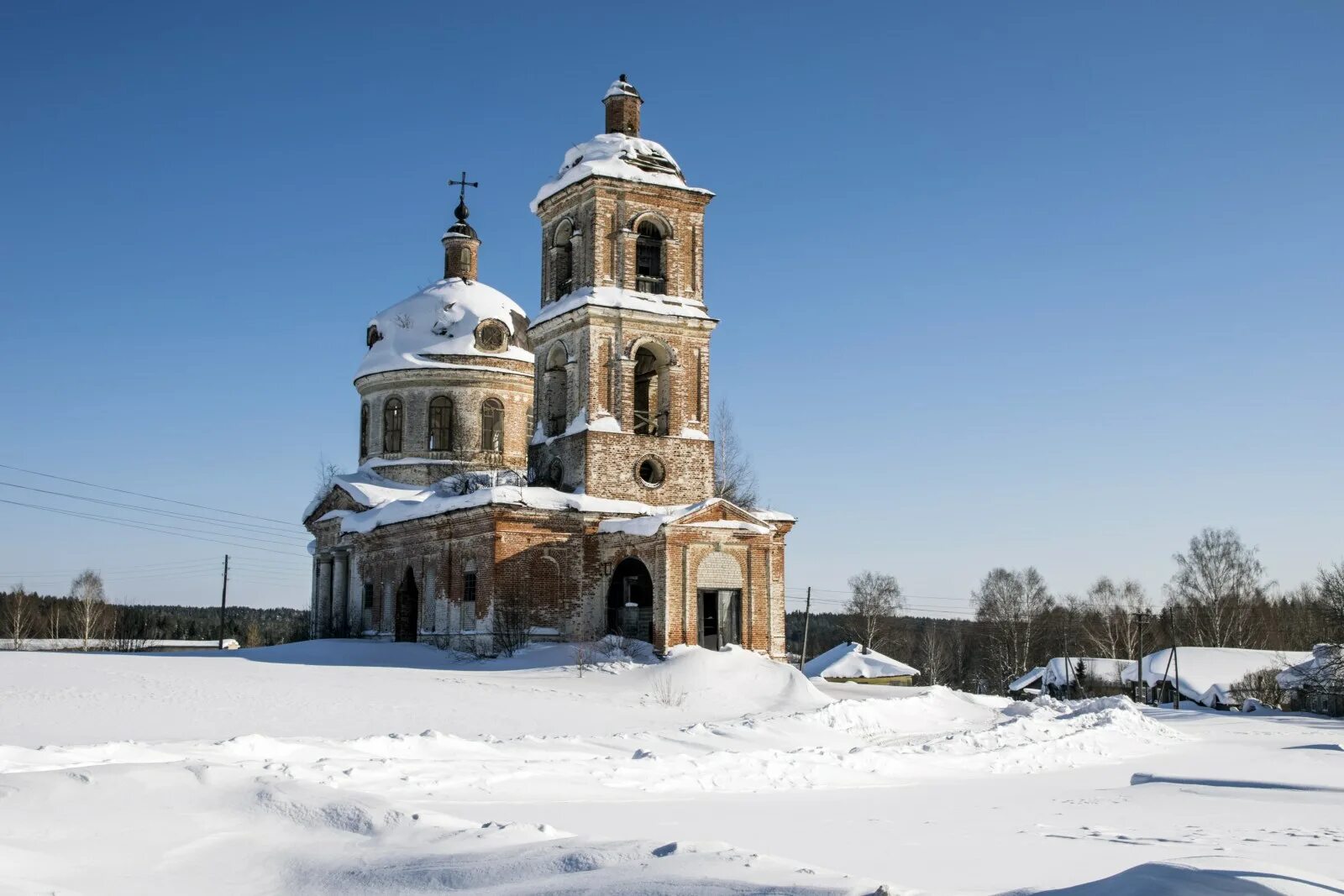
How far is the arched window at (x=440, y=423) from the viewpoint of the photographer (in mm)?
34375

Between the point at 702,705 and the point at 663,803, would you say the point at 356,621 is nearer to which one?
the point at 702,705

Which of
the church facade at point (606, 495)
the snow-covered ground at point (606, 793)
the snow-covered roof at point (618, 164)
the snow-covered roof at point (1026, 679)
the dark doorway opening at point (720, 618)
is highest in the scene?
the snow-covered roof at point (618, 164)

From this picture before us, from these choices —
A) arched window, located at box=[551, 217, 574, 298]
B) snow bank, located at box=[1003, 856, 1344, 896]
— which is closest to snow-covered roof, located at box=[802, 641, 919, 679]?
arched window, located at box=[551, 217, 574, 298]

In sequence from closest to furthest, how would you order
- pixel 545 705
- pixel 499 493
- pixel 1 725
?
pixel 1 725 < pixel 545 705 < pixel 499 493

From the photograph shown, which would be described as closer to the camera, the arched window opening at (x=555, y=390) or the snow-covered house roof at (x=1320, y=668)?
the arched window opening at (x=555, y=390)

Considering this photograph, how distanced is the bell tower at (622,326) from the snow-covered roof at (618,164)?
3 cm

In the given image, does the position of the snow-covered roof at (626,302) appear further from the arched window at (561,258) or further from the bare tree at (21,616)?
the bare tree at (21,616)

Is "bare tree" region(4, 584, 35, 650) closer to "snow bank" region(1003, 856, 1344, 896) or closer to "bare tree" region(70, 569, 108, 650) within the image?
"bare tree" region(70, 569, 108, 650)

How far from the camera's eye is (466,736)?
15.1 meters

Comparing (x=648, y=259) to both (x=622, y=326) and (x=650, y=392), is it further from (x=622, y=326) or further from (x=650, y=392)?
(x=650, y=392)

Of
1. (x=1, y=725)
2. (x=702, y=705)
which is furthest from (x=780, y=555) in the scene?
(x=1, y=725)

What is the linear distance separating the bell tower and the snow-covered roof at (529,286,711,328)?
0.09 feet

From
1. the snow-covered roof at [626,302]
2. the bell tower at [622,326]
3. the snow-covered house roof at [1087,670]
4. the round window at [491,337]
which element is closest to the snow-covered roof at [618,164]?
the bell tower at [622,326]

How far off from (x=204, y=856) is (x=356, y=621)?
1038 inches
